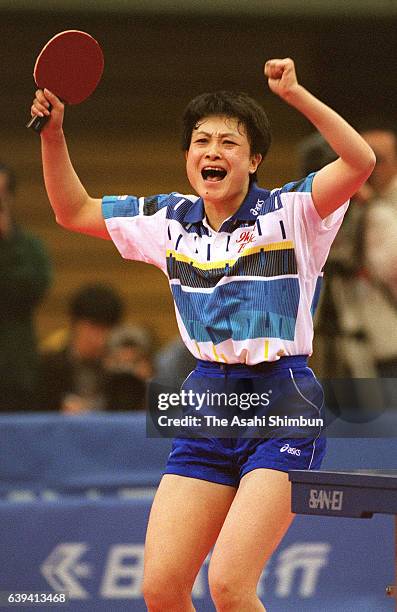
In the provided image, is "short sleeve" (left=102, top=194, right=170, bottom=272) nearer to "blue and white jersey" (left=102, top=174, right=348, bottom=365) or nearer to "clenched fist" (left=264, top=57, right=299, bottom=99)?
"blue and white jersey" (left=102, top=174, right=348, bottom=365)

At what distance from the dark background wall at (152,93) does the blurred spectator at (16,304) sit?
2.13 meters

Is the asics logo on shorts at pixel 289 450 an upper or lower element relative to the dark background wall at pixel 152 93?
lower

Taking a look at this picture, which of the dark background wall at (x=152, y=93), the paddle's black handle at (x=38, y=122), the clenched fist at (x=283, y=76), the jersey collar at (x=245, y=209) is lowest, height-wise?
the jersey collar at (x=245, y=209)

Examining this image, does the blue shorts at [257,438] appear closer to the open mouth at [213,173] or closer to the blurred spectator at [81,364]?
the open mouth at [213,173]

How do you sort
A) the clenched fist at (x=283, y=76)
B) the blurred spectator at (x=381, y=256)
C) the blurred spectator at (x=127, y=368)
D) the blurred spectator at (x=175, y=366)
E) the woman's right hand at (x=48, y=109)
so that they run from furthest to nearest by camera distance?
the blurred spectator at (x=127, y=368)
the blurred spectator at (x=381, y=256)
the blurred spectator at (x=175, y=366)
the woman's right hand at (x=48, y=109)
the clenched fist at (x=283, y=76)

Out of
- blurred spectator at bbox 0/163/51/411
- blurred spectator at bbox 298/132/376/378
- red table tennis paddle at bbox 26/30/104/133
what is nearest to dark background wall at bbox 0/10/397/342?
blurred spectator at bbox 0/163/51/411

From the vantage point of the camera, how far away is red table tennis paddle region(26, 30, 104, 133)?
4.19 meters

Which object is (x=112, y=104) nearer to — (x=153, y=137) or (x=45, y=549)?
(x=153, y=137)

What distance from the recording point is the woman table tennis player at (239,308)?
12.4 ft

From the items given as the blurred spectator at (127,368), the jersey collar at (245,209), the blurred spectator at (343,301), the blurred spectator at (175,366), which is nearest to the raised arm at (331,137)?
the jersey collar at (245,209)

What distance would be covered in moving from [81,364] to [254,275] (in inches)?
108

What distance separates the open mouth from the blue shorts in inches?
22.8

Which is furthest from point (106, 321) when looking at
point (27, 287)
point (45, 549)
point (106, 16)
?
point (106, 16)

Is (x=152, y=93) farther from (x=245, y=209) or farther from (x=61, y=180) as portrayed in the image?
(x=245, y=209)
